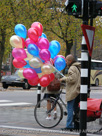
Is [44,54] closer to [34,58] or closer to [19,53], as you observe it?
[34,58]

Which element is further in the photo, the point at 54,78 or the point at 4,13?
the point at 4,13

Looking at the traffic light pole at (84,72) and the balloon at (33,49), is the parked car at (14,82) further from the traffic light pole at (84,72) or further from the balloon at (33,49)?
the traffic light pole at (84,72)

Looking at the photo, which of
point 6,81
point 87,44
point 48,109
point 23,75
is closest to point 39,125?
point 48,109

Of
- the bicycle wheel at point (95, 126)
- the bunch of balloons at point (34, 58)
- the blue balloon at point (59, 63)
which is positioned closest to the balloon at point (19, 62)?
the bunch of balloons at point (34, 58)

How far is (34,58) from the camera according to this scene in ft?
32.4

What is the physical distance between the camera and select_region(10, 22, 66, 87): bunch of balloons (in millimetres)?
9828

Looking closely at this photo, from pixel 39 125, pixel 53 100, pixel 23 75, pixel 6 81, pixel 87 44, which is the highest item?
pixel 87 44

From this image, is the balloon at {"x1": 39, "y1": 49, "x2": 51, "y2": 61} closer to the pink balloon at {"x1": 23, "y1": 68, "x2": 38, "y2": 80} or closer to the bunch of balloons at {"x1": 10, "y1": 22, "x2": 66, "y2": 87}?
the bunch of balloons at {"x1": 10, "y1": 22, "x2": 66, "y2": 87}

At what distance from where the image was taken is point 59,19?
38.5m

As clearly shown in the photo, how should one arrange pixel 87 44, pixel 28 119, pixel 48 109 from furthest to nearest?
pixel 28 119 < pixel 48 109 < pixel 87 44

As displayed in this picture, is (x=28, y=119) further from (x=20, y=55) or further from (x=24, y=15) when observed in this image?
(x=24, y=15)

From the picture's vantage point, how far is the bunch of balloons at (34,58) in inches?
387

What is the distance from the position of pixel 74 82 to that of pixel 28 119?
2.76 metres

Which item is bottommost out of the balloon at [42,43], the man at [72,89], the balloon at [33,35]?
the man at [72,89]
